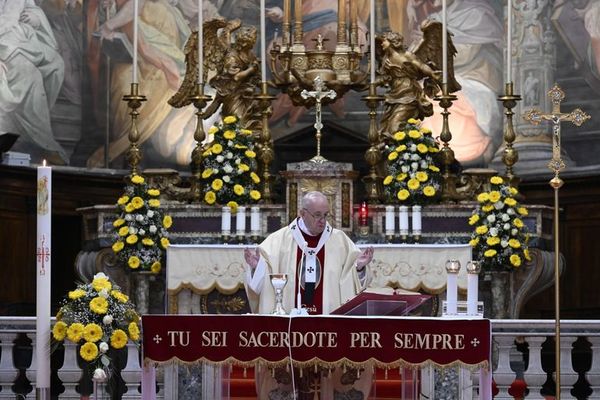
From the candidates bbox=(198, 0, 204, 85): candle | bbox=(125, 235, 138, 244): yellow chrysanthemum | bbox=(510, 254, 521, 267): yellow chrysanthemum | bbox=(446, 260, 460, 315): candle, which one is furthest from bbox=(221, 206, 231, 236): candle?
bbox=(446, 260, 460, 315): candle

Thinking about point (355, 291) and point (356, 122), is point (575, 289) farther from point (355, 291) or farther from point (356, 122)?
point (355, 291)

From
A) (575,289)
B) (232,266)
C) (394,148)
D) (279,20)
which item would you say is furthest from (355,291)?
(279,20)

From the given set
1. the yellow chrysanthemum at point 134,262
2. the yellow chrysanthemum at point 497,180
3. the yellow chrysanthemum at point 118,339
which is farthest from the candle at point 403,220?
the yellow chrysanthemum at point 118,339

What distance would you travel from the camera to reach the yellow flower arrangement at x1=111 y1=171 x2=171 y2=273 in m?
13.8

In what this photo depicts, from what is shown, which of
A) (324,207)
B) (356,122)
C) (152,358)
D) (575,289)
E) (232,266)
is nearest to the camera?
(152,358)

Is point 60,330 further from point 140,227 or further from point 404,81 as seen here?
point 404,81

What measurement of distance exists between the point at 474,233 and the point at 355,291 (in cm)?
369

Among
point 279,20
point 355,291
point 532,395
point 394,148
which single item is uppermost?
point 279,20

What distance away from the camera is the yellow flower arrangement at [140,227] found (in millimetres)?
13836

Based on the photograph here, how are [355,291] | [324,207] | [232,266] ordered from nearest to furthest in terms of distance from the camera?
[324,207] < [355,291] < [232,266]

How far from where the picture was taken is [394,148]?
47.4 ft

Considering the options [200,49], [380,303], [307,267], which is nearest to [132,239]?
[200,49]

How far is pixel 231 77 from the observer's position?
1510 cm

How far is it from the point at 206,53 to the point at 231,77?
1.56 ft
